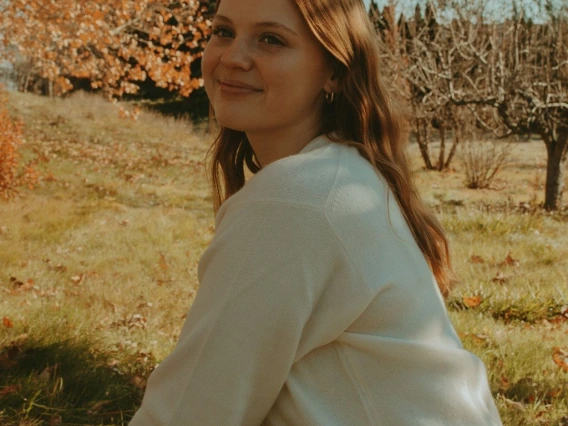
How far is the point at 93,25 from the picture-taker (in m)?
7.00

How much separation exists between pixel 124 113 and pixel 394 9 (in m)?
5.20

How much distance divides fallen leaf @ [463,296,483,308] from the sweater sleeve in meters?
3.21

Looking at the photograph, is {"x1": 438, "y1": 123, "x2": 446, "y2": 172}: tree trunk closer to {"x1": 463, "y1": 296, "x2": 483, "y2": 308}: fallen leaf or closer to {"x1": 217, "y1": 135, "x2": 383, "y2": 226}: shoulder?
{"x1": 463, "y1": 296, "x2": 483, "y2": 308}: fallen leaf

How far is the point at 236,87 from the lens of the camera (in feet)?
5.68

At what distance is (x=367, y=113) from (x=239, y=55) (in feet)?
1.28

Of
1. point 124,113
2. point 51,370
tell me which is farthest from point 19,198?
point 51,370

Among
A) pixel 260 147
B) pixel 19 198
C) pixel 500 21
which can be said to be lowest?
pixel 19 198

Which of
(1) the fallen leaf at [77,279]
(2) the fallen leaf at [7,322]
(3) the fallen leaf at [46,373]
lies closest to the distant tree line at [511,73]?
(1) the fallen leaf at [77,279]

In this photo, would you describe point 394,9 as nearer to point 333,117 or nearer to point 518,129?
point 518,129

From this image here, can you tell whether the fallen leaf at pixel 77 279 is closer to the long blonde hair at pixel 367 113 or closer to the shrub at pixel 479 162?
the long blonde hair at pixel 367 113

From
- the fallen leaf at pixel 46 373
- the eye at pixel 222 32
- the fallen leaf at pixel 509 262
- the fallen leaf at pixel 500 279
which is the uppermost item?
the eye at pixel 222 32

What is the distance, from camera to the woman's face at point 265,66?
5.40 ft

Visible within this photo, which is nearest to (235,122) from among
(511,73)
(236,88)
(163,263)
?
(236,88)

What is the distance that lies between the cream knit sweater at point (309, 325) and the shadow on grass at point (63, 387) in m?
1.36
